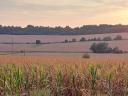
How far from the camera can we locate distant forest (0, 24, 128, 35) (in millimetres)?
61594

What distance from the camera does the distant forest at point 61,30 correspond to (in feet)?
202

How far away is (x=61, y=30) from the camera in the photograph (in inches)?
2687

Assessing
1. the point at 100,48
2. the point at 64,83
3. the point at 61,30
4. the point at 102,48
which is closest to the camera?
the point at 64,83

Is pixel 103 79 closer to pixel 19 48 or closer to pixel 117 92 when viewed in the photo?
pixel 117 92

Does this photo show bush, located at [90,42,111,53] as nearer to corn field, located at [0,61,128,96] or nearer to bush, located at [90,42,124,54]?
bush, located at [90,42,124,54]

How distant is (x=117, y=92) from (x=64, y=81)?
1491 millimetres

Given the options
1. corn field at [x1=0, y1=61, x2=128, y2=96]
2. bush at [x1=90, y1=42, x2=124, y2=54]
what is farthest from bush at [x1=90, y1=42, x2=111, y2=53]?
corn field at [x1=0, y1=61, x2=128, y2=96]

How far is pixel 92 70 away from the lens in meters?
10.3

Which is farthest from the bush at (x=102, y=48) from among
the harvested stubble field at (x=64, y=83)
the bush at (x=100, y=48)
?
the harvested stubble field at (x=64, y=83)

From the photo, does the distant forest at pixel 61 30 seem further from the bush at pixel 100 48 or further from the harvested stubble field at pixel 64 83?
the harvested stubble field at pixel 64 83

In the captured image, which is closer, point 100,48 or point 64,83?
point 64,83

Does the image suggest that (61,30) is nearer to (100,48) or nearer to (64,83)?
(100,48)

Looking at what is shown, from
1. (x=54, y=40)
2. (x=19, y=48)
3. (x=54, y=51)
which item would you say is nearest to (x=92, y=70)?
(x=54, y=51)

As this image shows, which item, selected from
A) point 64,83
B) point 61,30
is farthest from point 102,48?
point 64,83
